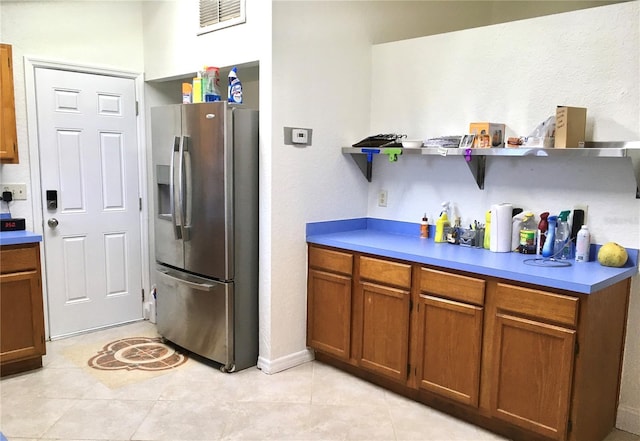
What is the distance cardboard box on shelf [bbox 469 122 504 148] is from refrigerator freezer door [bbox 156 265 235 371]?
5.86ft

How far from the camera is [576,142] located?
2559 mm

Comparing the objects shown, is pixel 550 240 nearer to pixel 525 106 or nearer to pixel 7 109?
pixel 525 106

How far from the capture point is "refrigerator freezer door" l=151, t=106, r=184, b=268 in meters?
3.39

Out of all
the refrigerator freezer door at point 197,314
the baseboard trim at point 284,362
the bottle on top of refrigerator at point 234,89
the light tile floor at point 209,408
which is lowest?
the light tile floor at point 209,408

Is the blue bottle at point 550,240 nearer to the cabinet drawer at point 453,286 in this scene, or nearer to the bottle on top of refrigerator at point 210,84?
the cabinet drawer at point 453,286

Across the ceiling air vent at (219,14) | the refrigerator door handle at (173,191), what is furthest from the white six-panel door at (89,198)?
the ceiling air vent at (219,14)

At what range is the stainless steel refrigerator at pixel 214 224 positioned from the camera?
3174 millimetres

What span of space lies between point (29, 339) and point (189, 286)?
104 centimetres

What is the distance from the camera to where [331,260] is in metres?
3.27

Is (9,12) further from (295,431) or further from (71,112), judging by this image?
(295,431)

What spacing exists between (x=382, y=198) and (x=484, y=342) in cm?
144

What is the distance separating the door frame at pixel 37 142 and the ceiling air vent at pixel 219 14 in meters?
0.92

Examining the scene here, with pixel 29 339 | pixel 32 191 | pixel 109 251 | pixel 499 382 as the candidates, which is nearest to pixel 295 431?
pixel 499 382

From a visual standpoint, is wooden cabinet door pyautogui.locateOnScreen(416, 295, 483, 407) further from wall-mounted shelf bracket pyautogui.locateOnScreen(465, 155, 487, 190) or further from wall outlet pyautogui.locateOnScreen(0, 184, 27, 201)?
wall outlet pyautogui.locateOnScreen(0, 184, 27, 201)
